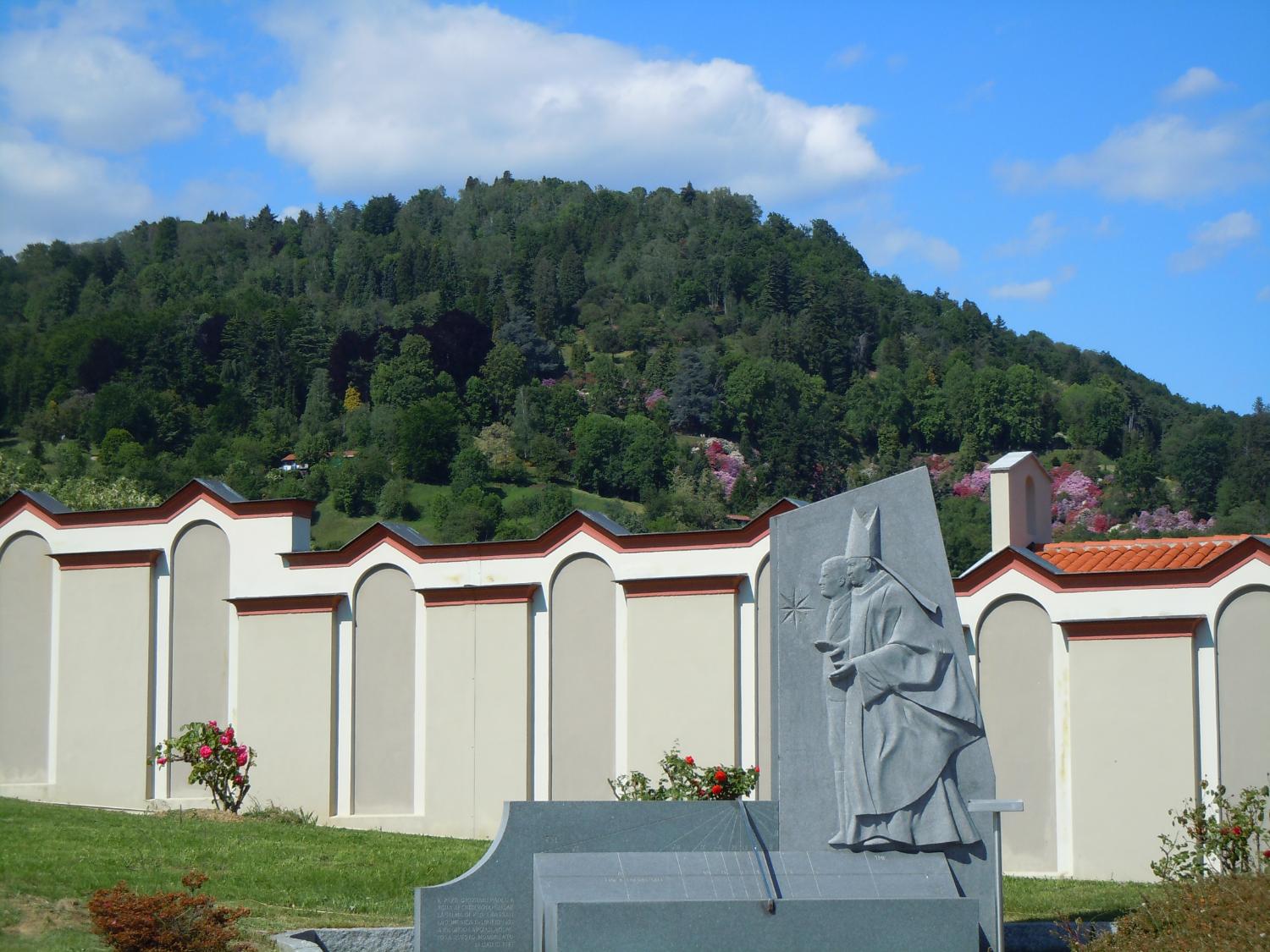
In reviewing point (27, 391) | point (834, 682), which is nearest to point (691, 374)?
point (27, 391)

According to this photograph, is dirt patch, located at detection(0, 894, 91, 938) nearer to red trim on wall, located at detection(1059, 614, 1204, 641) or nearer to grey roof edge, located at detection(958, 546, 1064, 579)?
grey roof edge, located at detection(958, 546, 1064, 579)

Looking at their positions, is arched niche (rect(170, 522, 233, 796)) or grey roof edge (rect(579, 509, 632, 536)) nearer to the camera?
grey roof edge (rect(579, 509, 632, 536))

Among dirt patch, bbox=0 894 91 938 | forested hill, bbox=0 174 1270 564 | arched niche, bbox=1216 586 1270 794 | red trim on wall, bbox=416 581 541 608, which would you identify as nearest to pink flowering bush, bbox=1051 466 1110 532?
forested hill, bbox=0 174 1270 564

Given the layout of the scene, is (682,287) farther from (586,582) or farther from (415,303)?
(586,582)

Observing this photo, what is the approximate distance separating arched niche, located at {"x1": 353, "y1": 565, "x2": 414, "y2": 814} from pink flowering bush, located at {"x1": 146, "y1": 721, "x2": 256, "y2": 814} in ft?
5.80

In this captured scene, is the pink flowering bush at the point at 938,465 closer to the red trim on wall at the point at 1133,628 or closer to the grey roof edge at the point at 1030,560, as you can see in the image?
the grey roof edge at the point at 1030,560

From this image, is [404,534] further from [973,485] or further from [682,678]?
[973,485]

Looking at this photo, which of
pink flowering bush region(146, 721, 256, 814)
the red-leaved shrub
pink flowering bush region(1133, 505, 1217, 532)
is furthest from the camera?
pink flowering bush region(1133, 505, 1217, 532)

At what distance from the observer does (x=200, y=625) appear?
24578 mm

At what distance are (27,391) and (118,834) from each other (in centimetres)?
10501

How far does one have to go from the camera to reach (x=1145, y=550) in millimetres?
23922

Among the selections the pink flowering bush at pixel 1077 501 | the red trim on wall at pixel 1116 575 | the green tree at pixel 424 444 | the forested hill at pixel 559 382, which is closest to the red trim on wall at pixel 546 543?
the red trim on wall at pixel 1116 575

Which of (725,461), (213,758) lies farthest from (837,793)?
(725,461)

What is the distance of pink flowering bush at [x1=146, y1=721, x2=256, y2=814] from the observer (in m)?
22.9
